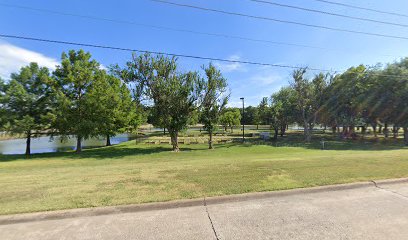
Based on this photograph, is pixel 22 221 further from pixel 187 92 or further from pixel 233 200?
pixel 187 92

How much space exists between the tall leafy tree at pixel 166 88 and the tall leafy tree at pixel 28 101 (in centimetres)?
747

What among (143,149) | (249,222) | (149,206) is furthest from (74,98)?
(249,222)

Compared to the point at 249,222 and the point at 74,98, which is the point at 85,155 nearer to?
the point at 74,98

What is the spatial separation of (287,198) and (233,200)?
1305 mm

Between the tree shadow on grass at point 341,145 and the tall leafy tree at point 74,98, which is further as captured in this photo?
the tree shadow on grass at point 341,145

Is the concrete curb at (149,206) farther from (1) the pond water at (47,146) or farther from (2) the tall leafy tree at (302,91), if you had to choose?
(2) the tall leafy tree at (302,91)

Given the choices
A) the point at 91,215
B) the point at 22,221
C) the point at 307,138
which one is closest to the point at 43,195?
the point at 22,221

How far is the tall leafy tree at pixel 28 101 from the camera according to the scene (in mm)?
22609

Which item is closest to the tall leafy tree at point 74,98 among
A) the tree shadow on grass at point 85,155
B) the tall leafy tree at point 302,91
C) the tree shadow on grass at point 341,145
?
the tree shadow on grass at point 85,155

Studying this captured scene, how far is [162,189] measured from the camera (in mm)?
6230

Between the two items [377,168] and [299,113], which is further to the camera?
[299,113]

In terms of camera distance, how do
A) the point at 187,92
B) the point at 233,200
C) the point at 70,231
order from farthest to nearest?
1. the point at 187,92
2. the point at 233,200
3. the point at 70,231

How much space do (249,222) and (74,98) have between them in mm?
25596

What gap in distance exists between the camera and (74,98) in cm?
2534
